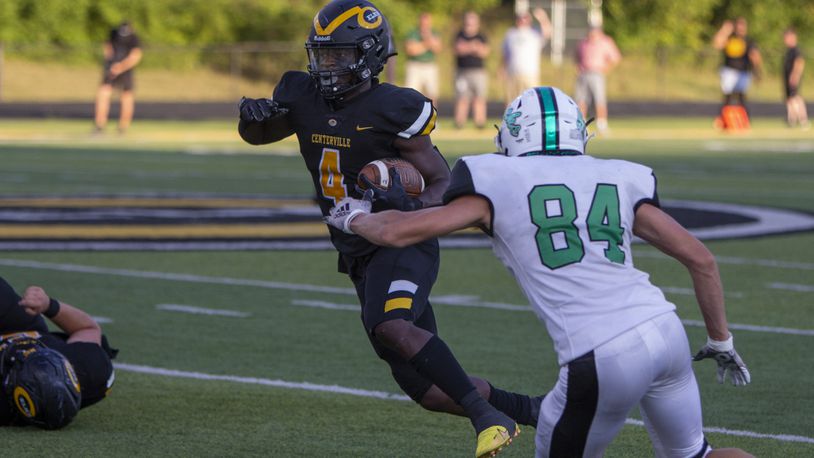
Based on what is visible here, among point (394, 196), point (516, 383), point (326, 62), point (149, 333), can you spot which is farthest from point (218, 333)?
point (394, 196)

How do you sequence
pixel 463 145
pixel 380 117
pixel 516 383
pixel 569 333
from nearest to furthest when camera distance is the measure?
pixel 569 333, pixel 380 117, pixel 516 383, pixel 463 145

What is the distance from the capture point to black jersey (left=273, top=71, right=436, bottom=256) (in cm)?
588

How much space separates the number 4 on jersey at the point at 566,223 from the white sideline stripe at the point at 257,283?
454 centimetres

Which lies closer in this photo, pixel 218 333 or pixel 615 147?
pixel 218 333

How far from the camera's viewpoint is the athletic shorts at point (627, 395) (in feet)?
14.0

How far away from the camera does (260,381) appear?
7.26m

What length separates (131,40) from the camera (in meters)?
26.5

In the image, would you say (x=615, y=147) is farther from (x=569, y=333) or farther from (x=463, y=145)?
(x=569, y=333)

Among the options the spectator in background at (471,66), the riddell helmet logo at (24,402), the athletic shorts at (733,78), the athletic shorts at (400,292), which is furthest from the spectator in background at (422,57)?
the athletic shorts at (400,292)

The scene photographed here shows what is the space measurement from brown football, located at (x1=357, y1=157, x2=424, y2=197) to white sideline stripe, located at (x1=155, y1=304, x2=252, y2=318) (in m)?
3.55

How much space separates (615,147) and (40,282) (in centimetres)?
1535

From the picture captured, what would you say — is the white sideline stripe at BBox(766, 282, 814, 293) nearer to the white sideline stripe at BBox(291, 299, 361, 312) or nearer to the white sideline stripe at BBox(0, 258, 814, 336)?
the white sideline stripe at BBox(0, 258, 814, 336)

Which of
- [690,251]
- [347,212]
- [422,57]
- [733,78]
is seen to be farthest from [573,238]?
[733,78]

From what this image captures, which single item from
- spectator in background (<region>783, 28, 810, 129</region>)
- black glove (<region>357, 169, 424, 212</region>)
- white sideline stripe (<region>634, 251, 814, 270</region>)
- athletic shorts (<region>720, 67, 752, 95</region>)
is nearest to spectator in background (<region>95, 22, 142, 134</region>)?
athletic shorts (<region>720, 67, 752, 95</region>)
